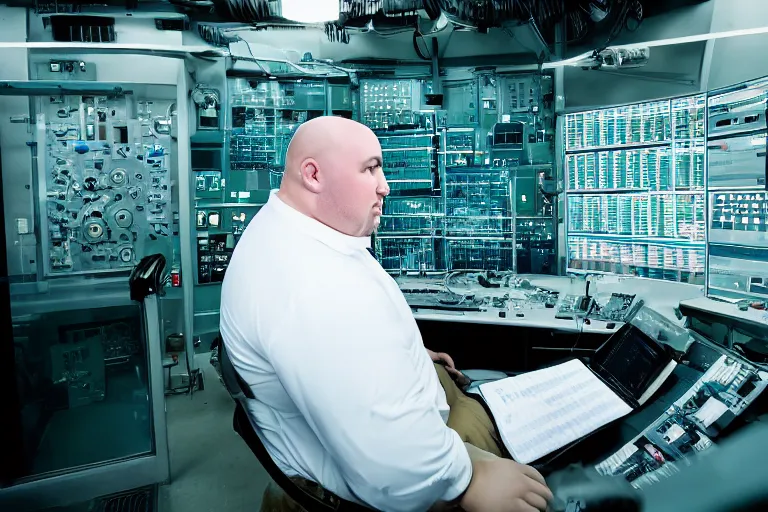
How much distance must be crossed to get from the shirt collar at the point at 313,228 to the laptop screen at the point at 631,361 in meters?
0.91

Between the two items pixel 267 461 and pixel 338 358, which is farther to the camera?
pixel 267 461

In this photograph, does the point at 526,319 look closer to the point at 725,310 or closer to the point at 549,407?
the point at 725,310

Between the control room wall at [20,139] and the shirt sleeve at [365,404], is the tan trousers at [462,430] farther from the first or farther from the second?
the control room wall at [20,139]

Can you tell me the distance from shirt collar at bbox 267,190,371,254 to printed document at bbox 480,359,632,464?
2.09ft

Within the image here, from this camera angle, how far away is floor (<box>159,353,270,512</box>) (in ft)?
7.23

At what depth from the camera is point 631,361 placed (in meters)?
1.44

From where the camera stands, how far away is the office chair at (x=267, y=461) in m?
0.94

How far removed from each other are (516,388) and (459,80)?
2523 millimetres

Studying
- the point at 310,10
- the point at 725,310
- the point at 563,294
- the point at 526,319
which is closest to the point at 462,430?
the point at 526,319

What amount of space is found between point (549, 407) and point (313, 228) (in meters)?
0.81

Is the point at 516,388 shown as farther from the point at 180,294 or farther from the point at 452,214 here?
the point at 180,294

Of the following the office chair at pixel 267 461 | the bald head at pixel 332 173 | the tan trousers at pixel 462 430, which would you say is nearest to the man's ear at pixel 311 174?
the bald head at pixel 332 173

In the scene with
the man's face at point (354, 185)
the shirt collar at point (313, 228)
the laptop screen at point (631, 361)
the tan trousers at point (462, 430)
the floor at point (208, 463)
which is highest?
the man's face at point (354, 185)

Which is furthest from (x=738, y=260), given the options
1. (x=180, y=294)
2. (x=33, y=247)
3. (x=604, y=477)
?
(x=33, y=247)
